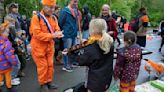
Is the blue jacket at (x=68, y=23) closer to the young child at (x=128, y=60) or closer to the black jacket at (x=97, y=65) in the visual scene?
the young child at (x=128, y=60)

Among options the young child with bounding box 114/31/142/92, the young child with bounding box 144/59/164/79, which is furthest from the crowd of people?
the young child with bounding box 144/59/164/79

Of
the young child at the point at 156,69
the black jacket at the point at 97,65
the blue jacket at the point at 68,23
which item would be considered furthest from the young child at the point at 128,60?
the blue jacket at the point at 68,23

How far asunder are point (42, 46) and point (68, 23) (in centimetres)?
198

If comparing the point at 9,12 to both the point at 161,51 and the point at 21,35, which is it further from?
the point at 161,51

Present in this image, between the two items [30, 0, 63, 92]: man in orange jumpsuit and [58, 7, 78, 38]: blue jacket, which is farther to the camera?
[58, 7, 78, 38]: blue jacket

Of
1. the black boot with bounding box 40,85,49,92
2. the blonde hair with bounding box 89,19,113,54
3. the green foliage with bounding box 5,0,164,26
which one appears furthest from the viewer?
the green foliage with bounding box 5,0,164,26

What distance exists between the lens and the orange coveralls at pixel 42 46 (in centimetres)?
608

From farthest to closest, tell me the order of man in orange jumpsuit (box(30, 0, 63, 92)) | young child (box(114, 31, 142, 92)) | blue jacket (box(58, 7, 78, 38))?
blue jacket (box(58, 7, 78, 38)) → man in orange jumpsuit (box(30, 0, 63, 92)) → young child (box(114, 31, 142, 92))

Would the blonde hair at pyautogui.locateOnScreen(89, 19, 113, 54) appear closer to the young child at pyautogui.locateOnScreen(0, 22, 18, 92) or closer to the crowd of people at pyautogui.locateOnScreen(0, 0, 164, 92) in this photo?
the crowd of people at pyautogui.locateOnScreen(0, 0, 164, 92)

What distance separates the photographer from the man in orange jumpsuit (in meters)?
6.08

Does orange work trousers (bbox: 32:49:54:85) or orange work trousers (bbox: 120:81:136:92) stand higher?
orange work trousers (bbox: 32:49:54:85)

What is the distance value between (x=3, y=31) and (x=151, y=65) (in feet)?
11.5

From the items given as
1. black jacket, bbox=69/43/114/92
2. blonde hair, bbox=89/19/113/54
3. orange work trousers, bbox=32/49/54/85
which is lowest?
orange work trousers, bbox=32/49/54/85

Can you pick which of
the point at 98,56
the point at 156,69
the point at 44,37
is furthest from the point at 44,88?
the point at 156,69
